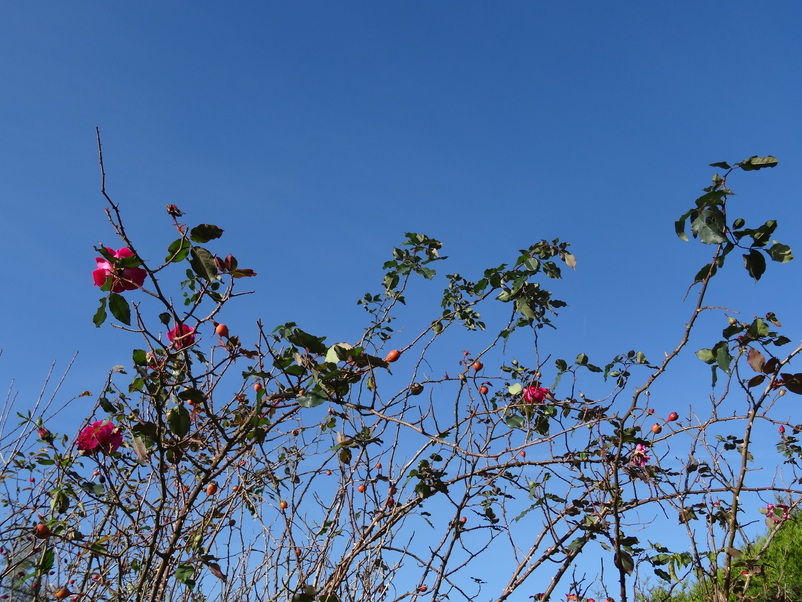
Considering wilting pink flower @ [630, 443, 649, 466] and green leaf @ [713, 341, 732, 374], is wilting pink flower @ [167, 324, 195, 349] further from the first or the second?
wilting pink flower @ [630, 443, 649, 466]

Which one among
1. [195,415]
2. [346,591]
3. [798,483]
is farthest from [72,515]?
[798,483]

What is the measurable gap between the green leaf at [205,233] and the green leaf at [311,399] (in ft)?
1.38

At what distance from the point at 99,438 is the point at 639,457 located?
1703 millimetres

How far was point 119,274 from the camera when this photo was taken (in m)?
1.38

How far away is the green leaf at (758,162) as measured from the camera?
127cm

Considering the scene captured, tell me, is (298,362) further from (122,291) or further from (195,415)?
(195,415)

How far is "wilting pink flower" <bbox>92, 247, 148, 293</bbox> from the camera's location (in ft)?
4.50

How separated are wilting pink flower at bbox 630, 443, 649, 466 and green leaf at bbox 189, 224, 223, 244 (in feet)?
4.79

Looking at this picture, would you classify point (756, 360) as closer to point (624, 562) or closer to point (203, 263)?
point (624, 562)

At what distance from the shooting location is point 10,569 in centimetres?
234

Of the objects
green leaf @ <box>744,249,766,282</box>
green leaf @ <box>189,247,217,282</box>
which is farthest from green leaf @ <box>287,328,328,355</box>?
green leaf @ <box>744,249,766,282</box>

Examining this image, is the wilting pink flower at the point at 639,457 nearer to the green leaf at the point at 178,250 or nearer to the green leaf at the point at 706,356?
the green leaf at the point at 706,356

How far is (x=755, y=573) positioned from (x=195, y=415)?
81.1 inches

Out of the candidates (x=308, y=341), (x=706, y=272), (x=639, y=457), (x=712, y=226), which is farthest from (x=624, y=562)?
(x=308, y=341)
